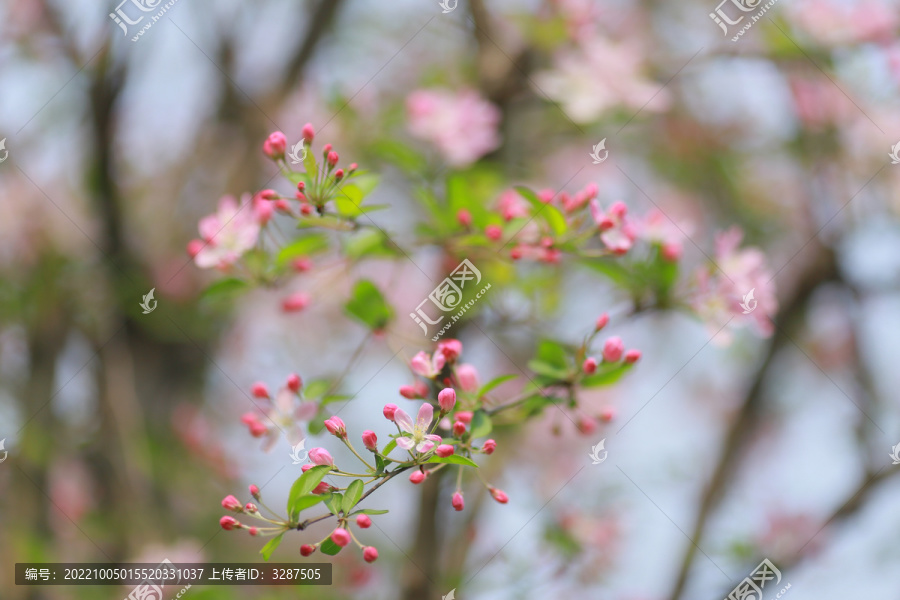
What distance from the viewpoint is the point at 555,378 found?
1.18 m

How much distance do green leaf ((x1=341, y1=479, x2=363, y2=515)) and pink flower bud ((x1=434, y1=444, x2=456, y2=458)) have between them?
11 cm

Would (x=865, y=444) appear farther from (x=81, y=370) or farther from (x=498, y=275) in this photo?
(x=81, y=370)

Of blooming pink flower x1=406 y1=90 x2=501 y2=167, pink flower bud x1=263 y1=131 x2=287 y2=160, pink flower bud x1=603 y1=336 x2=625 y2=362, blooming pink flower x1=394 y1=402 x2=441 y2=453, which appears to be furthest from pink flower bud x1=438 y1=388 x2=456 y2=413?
→ blooming pink flower x1=406 y1=90 x2=501 y2=167

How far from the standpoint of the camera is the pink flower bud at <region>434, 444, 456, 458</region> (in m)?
0.89

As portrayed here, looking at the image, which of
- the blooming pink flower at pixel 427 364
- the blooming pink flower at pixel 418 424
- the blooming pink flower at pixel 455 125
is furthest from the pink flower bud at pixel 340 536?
the blooming pink flower at pixel 455 125

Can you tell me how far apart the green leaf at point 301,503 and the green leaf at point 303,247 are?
49 cm

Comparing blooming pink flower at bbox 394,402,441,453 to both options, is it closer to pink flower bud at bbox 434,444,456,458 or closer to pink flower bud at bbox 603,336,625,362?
pink flower bud at bbox 434,444,456,458

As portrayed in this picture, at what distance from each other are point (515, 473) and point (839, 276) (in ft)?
4.44

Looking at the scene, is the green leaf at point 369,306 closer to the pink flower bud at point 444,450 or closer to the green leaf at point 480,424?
the green leaf at point 480,424

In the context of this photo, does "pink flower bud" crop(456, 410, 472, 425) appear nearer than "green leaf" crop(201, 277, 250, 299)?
Yes

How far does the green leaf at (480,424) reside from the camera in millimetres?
1032

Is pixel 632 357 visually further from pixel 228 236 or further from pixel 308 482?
pixel 228 236

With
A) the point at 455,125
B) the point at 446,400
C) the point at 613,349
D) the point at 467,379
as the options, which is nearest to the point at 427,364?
the point at 467,379

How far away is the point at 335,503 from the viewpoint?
2.99ft
